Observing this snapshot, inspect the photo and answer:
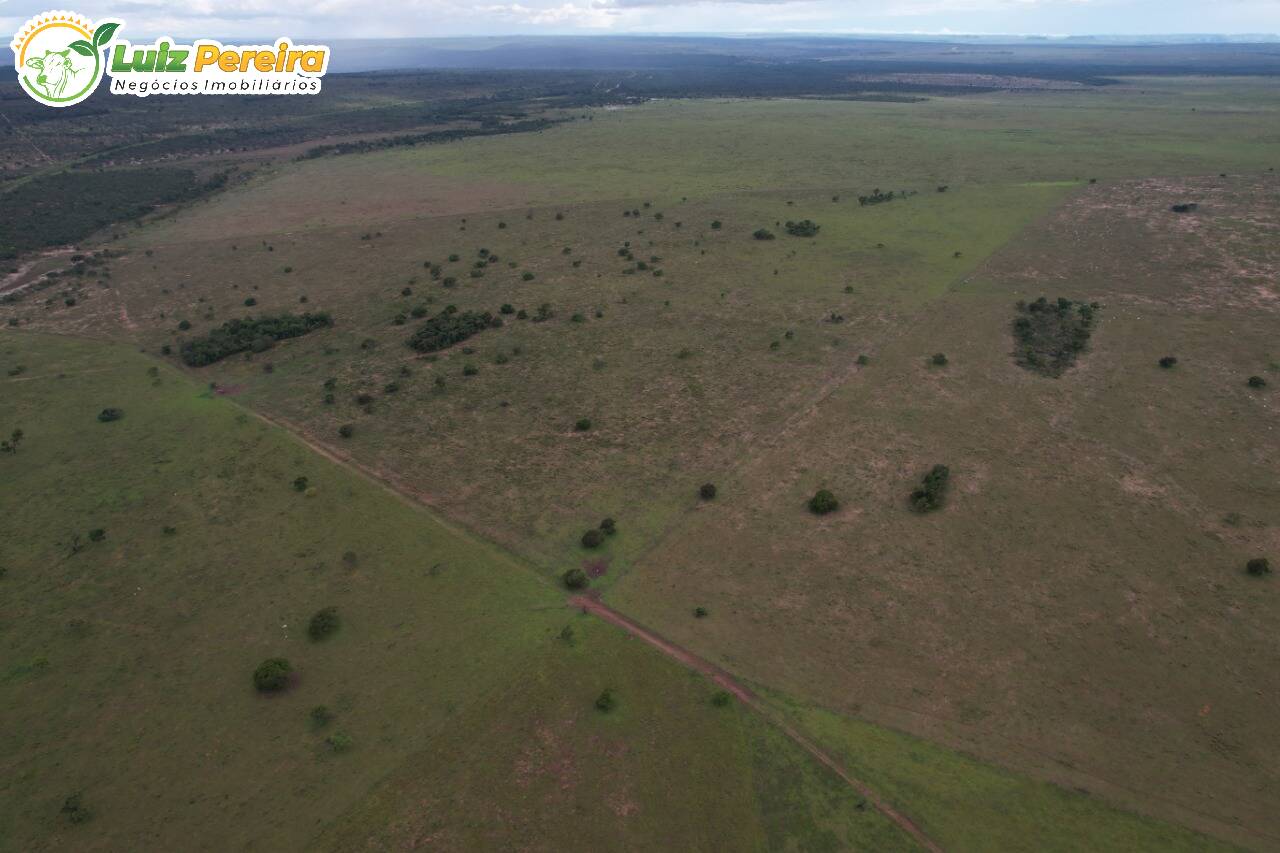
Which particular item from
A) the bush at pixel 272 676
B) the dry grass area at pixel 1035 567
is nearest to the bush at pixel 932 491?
the dry grass area at pixel 1035 567

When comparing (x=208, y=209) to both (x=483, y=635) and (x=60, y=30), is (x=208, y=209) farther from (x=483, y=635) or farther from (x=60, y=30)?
(x=483, y=635)

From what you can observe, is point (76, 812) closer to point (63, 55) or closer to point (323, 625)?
point (323, 625)

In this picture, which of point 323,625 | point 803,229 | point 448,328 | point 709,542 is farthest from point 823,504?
point 803,229

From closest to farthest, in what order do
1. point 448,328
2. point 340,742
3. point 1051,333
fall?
1. point 340,742
2. point 1051,333
3. point 448,328

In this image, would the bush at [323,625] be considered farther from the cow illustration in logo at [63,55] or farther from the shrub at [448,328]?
the cow illustration in logo at [63,55]

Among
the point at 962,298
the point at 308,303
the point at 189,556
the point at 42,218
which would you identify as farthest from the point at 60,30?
the point at 962,298
